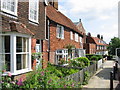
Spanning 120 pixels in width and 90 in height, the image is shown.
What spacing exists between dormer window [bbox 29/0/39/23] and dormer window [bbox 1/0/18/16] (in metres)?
1.65

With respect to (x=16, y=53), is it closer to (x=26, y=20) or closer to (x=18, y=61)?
(x=18, y=61)

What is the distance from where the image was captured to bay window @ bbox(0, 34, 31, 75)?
244 inches

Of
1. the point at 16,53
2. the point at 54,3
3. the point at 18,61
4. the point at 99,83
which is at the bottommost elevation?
the point at 99,83

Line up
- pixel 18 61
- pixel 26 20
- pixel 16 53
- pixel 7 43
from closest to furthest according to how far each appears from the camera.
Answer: pixel 7 43, pixel 16 53, pixel 18 61, pixel 26 20

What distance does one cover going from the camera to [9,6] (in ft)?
22.0

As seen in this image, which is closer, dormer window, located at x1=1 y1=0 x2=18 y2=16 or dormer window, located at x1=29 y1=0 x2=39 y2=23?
dormer window, located at x1=1 y1=0 x2=18 y2=16

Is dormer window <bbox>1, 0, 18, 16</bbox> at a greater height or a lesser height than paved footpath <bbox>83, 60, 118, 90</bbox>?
greater

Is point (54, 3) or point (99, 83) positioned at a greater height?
point (54, 3)

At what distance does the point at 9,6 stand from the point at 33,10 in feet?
8.55

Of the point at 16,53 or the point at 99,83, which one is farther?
the point at 99,83

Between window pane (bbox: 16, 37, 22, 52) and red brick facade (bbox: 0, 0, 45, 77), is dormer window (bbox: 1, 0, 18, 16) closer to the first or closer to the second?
red brick facade (bbox: 0, 0, 45, 77)

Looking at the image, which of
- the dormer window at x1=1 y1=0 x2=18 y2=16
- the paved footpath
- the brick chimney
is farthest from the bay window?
the brick chimney

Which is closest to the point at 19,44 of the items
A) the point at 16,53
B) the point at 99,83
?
the point at 16,53

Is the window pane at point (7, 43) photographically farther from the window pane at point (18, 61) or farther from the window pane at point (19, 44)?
→ the window pane at point (18, 61)
